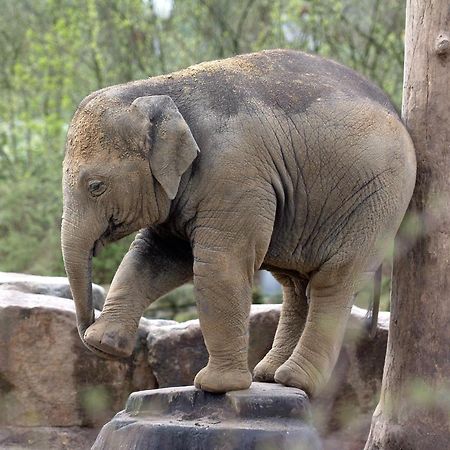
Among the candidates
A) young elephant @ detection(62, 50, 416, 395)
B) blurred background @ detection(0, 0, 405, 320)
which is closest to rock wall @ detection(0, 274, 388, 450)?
young elephant @ detection(62, 50, 416, 395)

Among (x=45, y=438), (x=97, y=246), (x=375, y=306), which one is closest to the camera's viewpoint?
(x=97, y=246)

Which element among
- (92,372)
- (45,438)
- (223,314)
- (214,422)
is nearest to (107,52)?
(92,372)

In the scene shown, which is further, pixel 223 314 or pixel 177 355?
pixel 177 355

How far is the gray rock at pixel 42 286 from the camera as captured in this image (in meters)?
6.20

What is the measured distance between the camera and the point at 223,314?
4105mm

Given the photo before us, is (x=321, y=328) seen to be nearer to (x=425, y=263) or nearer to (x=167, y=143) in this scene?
(x=425, y=263)

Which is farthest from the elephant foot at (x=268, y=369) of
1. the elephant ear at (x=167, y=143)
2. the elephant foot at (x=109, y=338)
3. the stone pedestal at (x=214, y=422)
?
the elephant ear at (x=167, y=143)

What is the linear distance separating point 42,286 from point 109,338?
2245 millimetres

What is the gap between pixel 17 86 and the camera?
40.9 ft

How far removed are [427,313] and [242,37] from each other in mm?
7638

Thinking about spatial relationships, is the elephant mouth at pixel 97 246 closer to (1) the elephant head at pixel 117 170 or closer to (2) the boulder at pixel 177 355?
(1) the elephant head at pixel 117 170

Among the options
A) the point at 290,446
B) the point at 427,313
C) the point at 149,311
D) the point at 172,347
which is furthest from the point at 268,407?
the point at 149,311

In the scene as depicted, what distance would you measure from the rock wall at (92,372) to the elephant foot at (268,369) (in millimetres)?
1004

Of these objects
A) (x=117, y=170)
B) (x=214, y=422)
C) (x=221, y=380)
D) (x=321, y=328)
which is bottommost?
(x=214, y=422)
